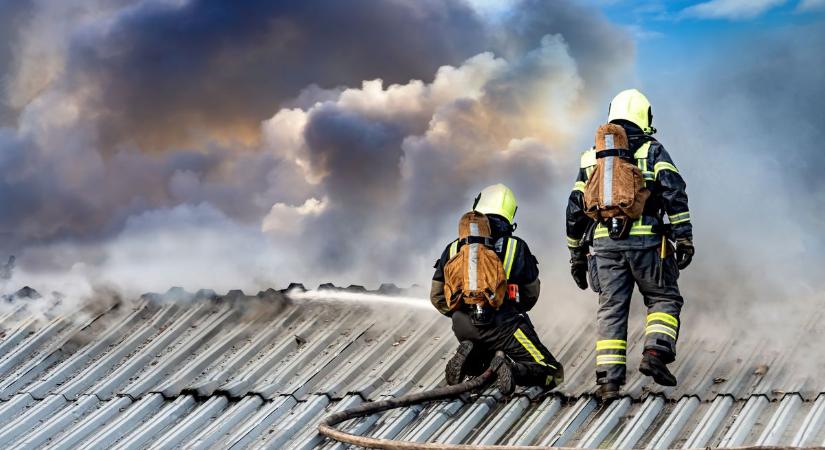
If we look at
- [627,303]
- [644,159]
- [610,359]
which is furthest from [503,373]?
[644,159]

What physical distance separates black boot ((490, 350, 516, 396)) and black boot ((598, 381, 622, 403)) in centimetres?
56

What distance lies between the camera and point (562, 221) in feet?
38.4

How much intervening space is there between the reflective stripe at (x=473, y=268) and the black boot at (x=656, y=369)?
1.16 metres

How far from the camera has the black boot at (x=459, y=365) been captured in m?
7.07

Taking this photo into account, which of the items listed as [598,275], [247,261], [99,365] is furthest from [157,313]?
[598,275]

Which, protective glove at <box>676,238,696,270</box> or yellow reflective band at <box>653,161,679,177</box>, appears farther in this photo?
yellow reflective band at <box>653,161,679,177</box>

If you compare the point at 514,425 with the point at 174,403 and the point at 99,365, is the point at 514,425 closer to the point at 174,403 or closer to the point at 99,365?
the point at 174,403

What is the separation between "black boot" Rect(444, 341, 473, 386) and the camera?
279 inches

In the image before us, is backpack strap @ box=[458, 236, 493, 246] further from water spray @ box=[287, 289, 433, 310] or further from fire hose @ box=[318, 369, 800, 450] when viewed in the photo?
water spray @ box=[287, 289, 433, 310]

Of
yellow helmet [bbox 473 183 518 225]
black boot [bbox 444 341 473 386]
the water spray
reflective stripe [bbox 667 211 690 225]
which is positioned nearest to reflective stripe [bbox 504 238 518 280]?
yellow helmet [bbox 473 183 518 225]

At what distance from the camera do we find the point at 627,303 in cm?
687

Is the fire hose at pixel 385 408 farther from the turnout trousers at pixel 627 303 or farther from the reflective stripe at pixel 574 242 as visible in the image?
the reflective stripe at pixel 574 242

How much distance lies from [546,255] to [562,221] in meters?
1.33

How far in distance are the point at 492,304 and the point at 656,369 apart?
111 cm
